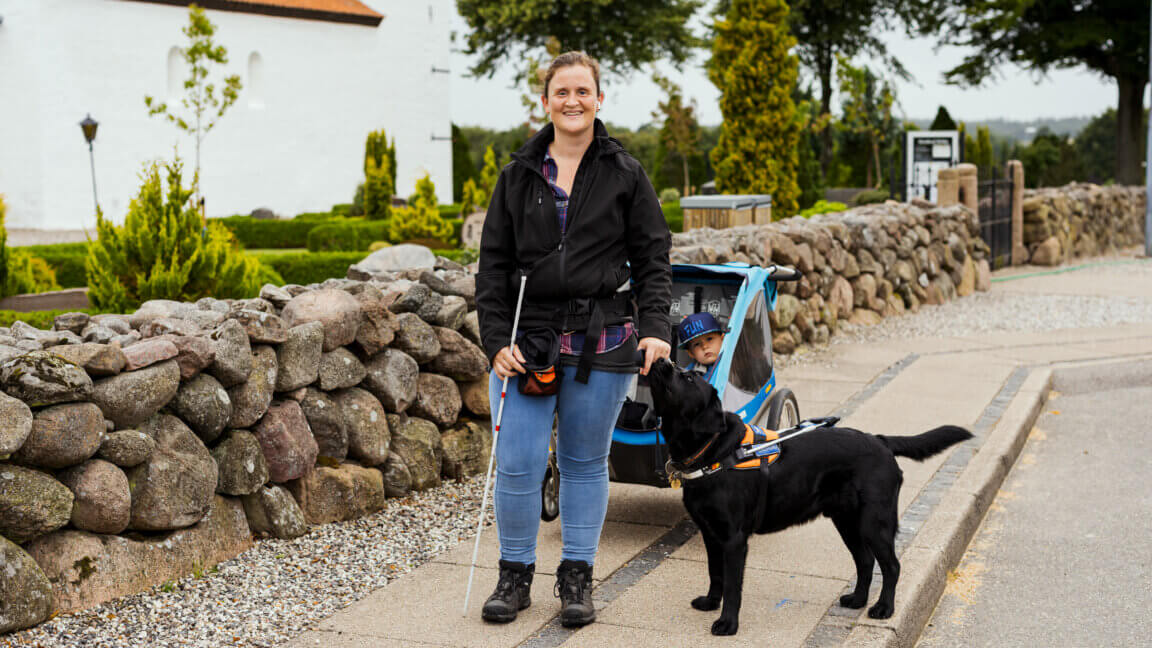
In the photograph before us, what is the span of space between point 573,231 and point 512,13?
39.0 m

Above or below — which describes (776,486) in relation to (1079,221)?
below

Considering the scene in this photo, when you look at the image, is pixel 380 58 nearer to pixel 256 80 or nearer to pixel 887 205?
pixel 256 80

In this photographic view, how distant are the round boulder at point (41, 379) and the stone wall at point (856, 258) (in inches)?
177

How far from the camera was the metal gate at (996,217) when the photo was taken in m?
17.3

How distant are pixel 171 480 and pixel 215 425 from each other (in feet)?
1.16

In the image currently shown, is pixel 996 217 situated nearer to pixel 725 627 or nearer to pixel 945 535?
pixel 945 535

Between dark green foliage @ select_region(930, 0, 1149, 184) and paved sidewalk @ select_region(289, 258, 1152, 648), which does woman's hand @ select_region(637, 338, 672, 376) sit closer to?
paved sidewalk @ select_region(289, 258, 1152, 648)

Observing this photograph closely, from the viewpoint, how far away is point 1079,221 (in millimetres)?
21359

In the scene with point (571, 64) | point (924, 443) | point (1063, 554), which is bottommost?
point (1063, 554)

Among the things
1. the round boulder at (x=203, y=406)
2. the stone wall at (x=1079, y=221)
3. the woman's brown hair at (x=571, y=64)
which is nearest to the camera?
the woman's brown hair at (x=571, y=64)

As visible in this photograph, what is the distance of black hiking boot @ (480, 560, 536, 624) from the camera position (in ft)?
12.6

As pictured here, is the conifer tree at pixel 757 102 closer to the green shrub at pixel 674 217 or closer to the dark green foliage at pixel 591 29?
the green shrub at pixel 674 217

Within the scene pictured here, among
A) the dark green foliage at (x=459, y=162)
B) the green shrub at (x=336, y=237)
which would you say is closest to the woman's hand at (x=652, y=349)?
the green shrub at (x=336, y=237)

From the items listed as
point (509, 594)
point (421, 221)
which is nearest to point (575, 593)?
point (509, 594)
